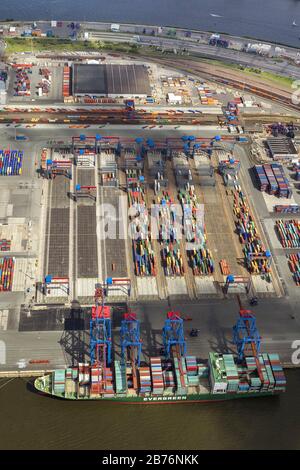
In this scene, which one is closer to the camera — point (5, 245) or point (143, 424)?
point (143, 424)

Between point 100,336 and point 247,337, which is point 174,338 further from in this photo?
point 100,336

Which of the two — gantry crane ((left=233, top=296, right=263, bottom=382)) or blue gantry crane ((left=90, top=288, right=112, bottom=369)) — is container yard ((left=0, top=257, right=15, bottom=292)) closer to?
blue gantry crane ((left=90, top=288, right=112, bottom=369))

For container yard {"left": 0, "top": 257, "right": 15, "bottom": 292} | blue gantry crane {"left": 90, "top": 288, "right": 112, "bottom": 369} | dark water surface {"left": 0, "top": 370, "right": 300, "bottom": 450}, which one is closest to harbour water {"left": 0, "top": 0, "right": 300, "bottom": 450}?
dark water surface {"left": 0, "top": 370, "right": 300, "bottom": 450}

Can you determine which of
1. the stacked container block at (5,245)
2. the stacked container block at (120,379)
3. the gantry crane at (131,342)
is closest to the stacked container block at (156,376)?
the gantry crane at (131,342)

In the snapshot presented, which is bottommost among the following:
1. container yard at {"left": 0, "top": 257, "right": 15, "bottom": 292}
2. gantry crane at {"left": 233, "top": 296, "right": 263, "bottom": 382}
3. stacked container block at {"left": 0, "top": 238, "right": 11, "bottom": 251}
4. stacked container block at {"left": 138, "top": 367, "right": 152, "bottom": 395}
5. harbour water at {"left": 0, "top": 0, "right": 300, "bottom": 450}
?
harbour water at {"left": 0, "top": 0, "right": 300, "bottom": 450}

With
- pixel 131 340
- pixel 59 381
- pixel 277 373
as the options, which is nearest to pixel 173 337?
pixel 131 340
